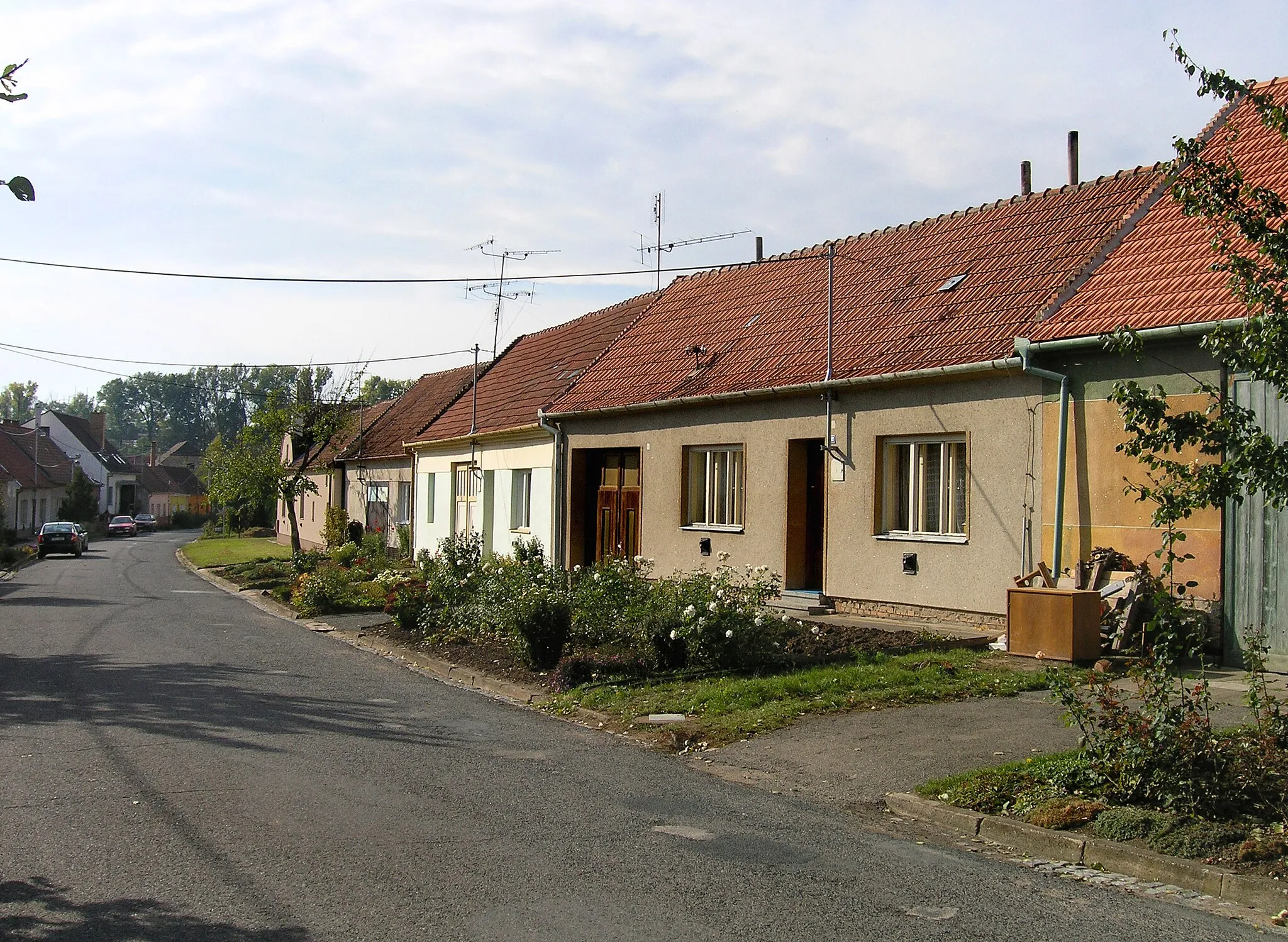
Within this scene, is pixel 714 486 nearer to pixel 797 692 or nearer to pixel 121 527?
pixel 797 692

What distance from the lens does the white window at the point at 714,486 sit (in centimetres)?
1831

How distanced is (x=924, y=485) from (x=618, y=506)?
7.68 metres

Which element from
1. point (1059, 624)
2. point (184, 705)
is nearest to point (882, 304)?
point (1059, 624)

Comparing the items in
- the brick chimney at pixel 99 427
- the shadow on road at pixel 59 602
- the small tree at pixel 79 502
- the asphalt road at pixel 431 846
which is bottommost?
the shadow on road at pixel 59 602

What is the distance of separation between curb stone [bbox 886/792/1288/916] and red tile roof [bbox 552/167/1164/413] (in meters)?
7.96

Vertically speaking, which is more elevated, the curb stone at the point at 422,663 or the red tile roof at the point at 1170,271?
the red tile roof at the point at 1170,271

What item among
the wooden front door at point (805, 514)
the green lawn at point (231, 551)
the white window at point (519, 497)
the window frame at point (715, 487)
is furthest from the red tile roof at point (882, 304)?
the green lawn at point (231, 551)

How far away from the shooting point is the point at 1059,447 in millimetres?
12922

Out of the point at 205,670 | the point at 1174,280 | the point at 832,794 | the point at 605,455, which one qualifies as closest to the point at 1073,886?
the point at 832,794

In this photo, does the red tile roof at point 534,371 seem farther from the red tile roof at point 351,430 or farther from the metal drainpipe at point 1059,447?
the metal drainpipe at point 1059,447

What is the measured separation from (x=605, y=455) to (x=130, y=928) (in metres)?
17.8

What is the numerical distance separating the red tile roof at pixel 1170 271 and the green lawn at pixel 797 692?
3790 mm

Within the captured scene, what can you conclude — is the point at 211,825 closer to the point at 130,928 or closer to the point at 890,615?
the point at 130,928

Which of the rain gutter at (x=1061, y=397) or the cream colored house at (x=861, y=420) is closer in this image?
the rain gutter at (x=1061, y=397)
